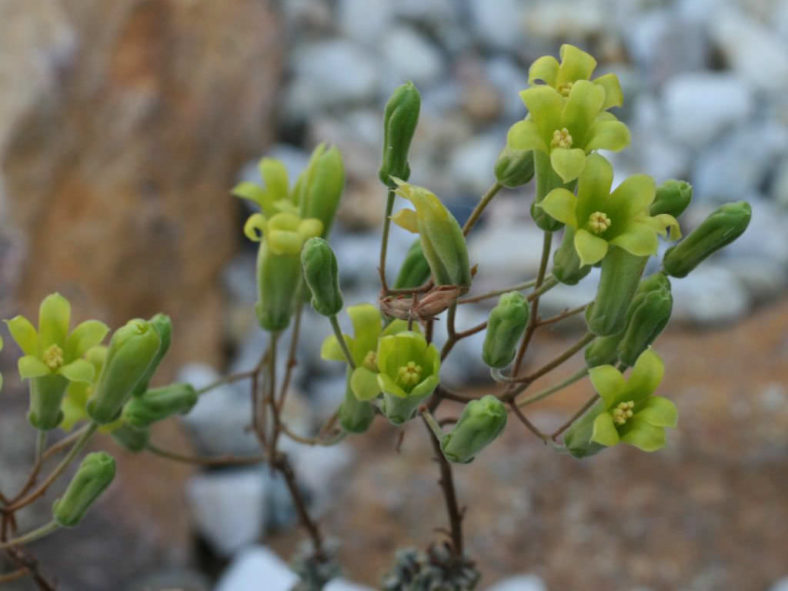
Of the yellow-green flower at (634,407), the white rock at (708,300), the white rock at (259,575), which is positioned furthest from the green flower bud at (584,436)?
the white rock at (708,300)

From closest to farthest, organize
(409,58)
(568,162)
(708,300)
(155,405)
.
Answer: (568,162)
(155,405)
(708,300)
(409,58)

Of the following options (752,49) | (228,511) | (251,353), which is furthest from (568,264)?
(752,49)

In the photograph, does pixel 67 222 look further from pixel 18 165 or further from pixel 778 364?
pixel 778 364

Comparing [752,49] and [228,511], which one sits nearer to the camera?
[228,511]

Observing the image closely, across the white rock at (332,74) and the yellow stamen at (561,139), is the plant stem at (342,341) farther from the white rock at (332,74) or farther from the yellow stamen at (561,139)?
the white rock at (332,74)

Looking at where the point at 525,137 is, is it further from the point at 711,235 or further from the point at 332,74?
the point at 332,74

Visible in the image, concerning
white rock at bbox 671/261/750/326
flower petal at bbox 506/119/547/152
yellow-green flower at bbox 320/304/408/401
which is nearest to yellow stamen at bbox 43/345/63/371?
yellow-green flower at bbox 320/304/408/401

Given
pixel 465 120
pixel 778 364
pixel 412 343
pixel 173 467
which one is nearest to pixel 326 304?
pixel 412 343
